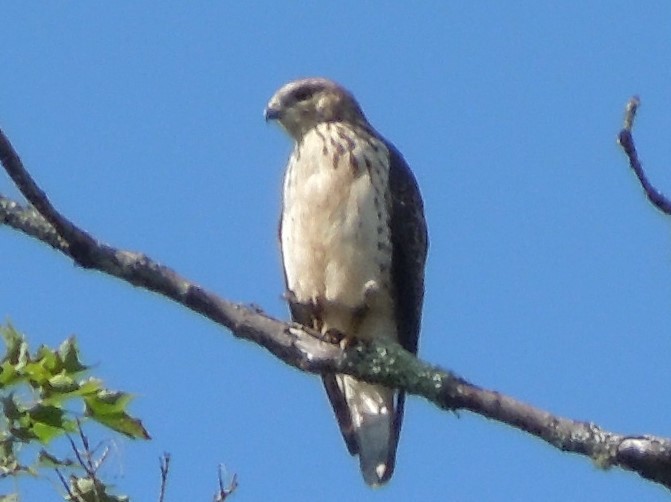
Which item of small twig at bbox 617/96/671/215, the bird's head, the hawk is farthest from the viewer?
the bird's head

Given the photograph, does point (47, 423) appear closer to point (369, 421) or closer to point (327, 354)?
point (327, 354)

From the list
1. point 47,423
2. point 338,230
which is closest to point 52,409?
point 47,423

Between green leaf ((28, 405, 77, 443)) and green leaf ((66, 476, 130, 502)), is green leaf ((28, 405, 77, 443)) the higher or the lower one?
the higher one

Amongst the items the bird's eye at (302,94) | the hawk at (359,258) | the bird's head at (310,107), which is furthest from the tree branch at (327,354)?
the bird's eye at (302,94)

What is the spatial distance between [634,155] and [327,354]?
175 cm

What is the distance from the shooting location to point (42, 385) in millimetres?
4137

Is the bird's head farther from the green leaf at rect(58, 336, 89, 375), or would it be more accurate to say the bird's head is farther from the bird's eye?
the green leaf at rect(58, 336, 89, 375)

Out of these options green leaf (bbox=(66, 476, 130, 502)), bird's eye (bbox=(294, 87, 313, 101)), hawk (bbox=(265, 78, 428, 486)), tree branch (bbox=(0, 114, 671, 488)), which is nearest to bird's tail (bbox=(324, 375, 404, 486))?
hawk (bbox=(265, 78, 428, 486))

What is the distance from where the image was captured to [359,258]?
6414 millimetres

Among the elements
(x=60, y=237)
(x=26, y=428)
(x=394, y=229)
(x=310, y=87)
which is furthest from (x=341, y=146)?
(x=26, y=428)

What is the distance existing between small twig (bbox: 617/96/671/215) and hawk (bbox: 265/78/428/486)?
2.61m

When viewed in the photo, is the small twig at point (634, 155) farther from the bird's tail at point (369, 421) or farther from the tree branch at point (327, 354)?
the bird's tail at point (369, 421)

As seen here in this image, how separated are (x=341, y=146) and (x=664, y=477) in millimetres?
3320

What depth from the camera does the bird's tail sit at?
6.51 m
